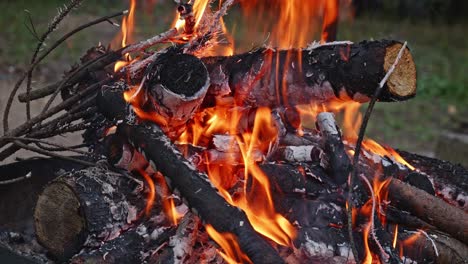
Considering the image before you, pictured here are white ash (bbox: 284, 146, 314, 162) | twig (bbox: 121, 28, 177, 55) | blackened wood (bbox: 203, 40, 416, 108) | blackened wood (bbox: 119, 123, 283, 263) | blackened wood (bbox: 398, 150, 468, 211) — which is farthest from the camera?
blackened wood (bbox: 398, 150, 468, 211)

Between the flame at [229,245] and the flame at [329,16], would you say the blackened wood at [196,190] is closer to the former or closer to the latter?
the flame at [229,245]

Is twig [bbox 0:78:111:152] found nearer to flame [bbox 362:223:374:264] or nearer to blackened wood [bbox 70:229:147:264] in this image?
blackened wood [bbox 70:229:147:264]

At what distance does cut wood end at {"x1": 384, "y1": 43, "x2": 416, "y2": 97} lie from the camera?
2.28 m

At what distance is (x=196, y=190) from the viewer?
2049 mm

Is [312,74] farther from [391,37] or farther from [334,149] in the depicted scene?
[391,37]

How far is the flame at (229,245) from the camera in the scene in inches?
77.0

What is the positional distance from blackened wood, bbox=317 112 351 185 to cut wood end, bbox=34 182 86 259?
0.88 metres

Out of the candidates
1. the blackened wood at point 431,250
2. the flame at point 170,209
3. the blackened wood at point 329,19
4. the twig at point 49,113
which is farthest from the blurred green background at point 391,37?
the blackened wood at point 431,250

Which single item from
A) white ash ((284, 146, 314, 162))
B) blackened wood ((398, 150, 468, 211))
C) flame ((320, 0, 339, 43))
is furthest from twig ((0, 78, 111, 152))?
blackened wood ((398, 150, 468, 211))

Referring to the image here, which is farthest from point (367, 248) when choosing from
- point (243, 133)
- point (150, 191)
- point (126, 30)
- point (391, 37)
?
point (391, 37)

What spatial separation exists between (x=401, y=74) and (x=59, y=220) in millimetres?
1291

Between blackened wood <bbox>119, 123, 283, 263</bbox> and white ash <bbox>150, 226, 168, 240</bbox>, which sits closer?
blackened wood <bbox>119, 123, 283, 263</bbox>

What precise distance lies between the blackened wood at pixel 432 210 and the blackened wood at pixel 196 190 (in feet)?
2.48

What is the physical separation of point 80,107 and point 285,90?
0.77m
